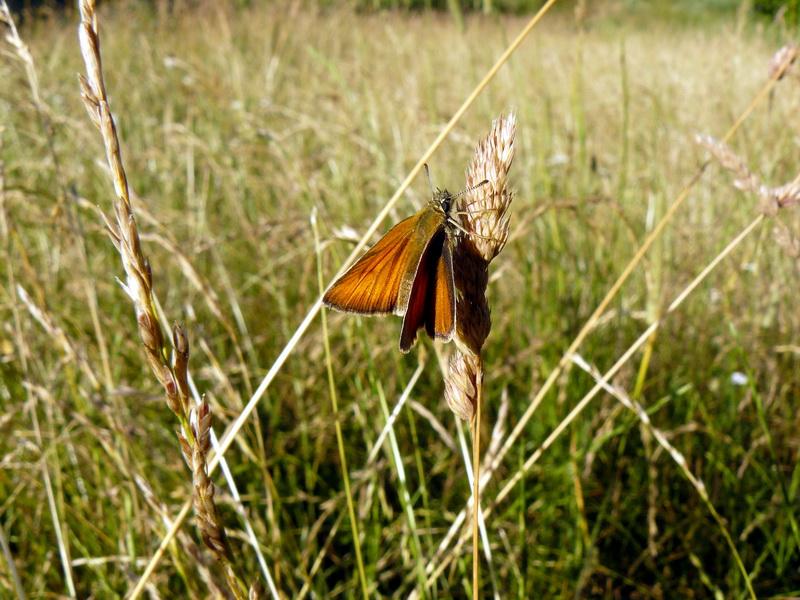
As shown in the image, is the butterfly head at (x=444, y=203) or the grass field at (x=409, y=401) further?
the grass field at (x=409, y=401)

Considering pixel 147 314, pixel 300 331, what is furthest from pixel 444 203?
pixel 147 314

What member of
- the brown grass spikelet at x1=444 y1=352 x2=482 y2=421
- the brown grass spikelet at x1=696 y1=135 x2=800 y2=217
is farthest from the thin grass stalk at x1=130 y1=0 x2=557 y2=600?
the brown grass spikelet at x1=696 y1=135 x2=800 y2=217

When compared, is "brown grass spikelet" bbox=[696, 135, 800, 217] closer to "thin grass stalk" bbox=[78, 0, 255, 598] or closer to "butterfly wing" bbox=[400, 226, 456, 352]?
"butterfly wing" bbox=[400, 226, 456, 352]

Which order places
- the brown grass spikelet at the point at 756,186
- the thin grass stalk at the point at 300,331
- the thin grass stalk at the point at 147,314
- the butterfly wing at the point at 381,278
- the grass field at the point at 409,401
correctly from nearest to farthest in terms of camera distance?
the thin grass stalk at the point at 147,314
the thin grass stalk at the point at 300,331
the butterfly wing at the point at 381,278
the brown grass spikelet at the point at 756,186
the grass field at the point at 409,401

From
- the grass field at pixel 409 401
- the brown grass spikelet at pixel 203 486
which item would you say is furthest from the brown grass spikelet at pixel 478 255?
the grass field at pixel 409 401

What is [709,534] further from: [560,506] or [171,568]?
[171,568]

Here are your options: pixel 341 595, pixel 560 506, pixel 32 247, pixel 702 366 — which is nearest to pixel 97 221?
pixel 32 247

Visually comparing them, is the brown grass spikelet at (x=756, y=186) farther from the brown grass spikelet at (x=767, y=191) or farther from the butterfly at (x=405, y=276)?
the butterfly at (x=405, y=276)

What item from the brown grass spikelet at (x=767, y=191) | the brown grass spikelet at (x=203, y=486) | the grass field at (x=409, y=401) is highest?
the brown grass spikelet at (x=767, y=191)
